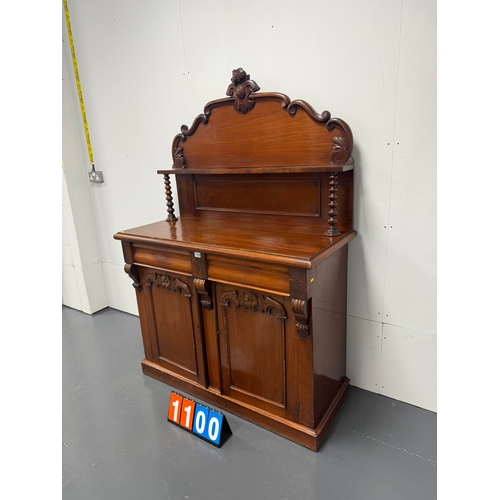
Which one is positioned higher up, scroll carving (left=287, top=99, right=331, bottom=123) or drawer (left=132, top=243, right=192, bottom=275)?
scroll carving (left=287, top=99, right=331, bottom=123)

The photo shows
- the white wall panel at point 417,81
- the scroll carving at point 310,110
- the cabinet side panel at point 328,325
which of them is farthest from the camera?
the scroll carving at point 310,110

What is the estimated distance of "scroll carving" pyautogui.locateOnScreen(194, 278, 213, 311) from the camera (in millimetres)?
1829

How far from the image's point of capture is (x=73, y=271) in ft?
10.8

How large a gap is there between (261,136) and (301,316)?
3.39 feet

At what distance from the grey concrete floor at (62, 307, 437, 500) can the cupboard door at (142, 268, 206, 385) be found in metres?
0.23

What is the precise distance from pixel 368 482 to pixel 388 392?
0.61 meters

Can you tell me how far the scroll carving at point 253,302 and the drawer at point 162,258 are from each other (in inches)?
10.5

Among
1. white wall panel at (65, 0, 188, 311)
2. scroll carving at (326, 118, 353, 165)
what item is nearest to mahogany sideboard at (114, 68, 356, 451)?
scroll carving at (326, 118, 353, 165)

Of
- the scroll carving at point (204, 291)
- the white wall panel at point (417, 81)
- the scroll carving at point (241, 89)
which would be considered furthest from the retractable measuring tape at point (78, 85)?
the white wall panel at point (417, 81)

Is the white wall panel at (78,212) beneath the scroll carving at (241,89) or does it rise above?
beneath

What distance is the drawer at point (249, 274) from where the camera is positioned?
1560mm

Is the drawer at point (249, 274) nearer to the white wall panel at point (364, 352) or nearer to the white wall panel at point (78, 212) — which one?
the white wall panel at point (364, 352)

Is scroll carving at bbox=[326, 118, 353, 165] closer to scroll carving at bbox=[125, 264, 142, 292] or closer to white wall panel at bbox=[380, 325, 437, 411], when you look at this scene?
white wall panel at bbox=[380, 325, 437, 411]

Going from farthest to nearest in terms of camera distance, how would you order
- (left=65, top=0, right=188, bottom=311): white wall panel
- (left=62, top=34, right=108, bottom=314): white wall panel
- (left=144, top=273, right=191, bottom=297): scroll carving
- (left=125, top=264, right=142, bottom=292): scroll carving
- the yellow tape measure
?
1. (left=62, top=34, right=108, bottom=314): white wall panel
2. the yellow tape measure
3. (left=65, top=0, right=188, bottom=311): white wall panel
4. (left=125, top=264, right=142, bottom=292): scroll carving
5. (left=144, top=273, right=191, bottom=297): scroll carving
